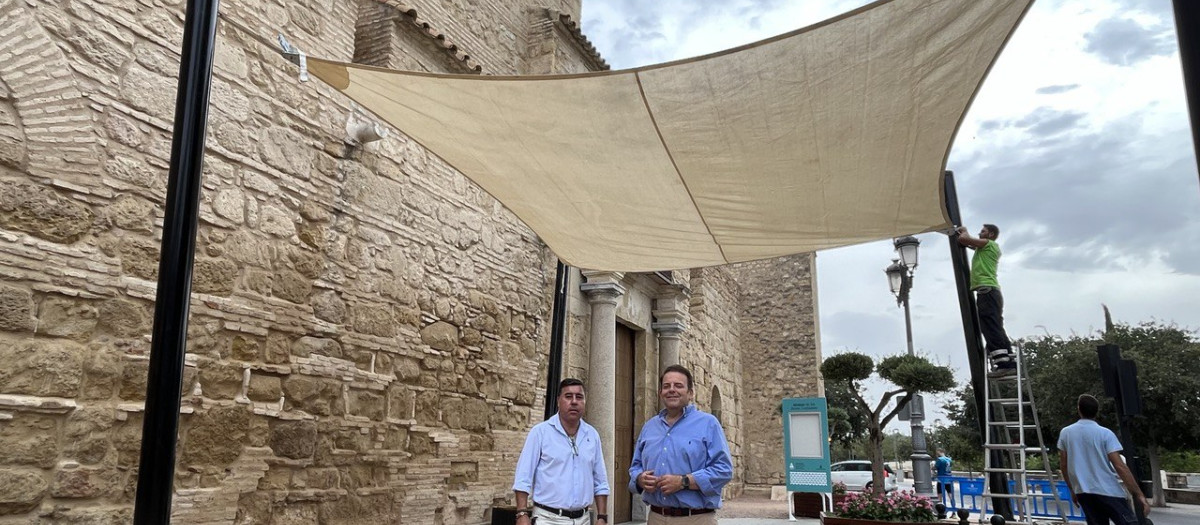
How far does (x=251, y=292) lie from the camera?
3.99 meters

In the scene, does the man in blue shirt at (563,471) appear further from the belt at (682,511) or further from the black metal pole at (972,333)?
the black metal pole at (972,333)

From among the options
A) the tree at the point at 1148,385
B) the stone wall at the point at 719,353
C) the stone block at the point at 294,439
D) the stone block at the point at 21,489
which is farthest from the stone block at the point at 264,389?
the tree at the point at 1148,385

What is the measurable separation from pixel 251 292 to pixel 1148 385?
1973cm

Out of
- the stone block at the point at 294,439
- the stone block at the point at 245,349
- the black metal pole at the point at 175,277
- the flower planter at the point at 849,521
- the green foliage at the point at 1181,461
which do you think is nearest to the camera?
the black metal pole at the point at 175,277

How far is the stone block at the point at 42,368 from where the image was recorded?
2834mm

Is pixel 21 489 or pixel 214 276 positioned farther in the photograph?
pixel 214 276

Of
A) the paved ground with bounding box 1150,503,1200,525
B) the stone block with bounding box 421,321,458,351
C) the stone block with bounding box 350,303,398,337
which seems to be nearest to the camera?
the stone block with bounding box 350,303,398,337

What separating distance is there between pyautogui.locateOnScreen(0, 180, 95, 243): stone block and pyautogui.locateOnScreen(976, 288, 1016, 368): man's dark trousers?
19.2 ft

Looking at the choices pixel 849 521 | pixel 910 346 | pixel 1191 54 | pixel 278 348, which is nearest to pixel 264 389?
pixel 278 348

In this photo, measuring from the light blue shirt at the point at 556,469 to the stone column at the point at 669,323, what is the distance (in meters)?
6.46

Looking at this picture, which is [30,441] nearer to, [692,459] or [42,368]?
[42,368]

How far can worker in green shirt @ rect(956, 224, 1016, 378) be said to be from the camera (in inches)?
212

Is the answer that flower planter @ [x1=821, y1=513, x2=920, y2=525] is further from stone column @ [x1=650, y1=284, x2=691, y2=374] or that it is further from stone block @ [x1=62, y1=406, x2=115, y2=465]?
stone block @ [x1=62, y1=406, x2=115, y2=465]

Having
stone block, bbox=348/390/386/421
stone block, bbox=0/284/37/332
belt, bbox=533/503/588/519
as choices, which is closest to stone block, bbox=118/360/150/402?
stone block, bbox=0/284/37/332
